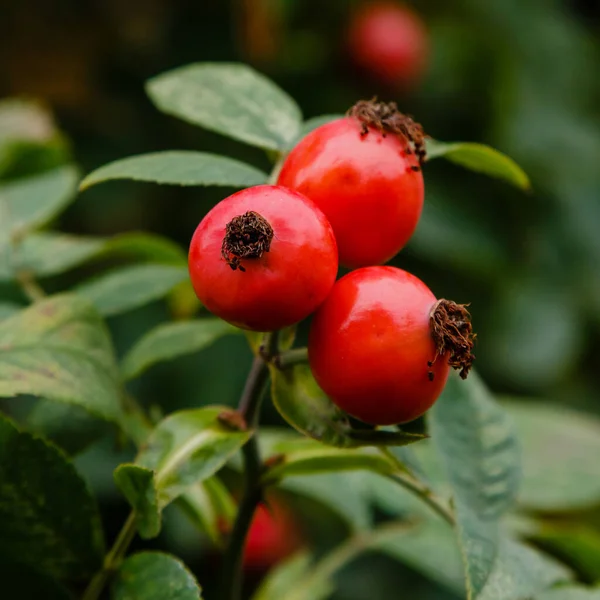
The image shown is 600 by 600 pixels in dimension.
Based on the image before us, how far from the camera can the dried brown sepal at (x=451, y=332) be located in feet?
2.31

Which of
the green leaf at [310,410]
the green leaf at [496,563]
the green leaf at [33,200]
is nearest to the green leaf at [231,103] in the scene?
the green leaf at [310,410]

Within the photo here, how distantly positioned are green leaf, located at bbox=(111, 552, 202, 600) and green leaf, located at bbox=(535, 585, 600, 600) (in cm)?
39

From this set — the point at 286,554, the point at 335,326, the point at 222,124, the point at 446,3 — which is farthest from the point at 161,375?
the point at 446,3

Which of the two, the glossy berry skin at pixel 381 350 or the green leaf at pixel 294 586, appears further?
the green leaf at pixel 294 586

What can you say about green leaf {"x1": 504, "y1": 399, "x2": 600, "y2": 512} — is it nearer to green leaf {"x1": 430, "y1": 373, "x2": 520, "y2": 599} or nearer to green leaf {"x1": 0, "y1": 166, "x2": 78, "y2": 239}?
green leaf {"x1": 430, "y1": 373, "x2": 520, "y2": 599}

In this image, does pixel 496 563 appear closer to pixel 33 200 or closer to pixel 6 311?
pixel 6 311

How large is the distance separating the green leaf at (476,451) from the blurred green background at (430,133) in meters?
1.18

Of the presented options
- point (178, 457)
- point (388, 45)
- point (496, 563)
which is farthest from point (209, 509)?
point (388, 45)

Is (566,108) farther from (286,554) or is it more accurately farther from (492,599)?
(492,599)

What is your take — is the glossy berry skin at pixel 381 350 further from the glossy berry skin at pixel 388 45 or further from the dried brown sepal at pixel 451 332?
the glossy berry skin at pixel 388 45

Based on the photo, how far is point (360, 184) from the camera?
2.53ft

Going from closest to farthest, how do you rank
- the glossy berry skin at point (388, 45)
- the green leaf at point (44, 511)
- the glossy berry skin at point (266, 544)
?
the green leaf at point (44, 511) → the glossy berry skin at point (266, 544) → the glossy berry skin at point (388, 45)

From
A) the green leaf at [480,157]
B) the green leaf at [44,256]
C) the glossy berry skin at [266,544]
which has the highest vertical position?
the green leaf at [480,157]

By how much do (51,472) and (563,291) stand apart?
2.49 metres
